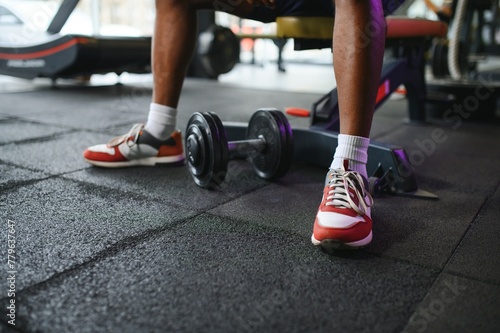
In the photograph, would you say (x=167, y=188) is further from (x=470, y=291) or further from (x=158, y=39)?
(x=470, y=291)

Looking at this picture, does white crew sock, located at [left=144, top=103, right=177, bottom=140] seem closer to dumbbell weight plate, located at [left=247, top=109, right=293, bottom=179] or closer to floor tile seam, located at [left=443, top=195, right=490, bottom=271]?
dumbbell weight plate, located at [left=247, top=109, right=293, bottom=179]

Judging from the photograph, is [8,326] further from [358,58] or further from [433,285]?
[358,58]

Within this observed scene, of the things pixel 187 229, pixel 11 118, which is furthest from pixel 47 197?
pixel 11 118

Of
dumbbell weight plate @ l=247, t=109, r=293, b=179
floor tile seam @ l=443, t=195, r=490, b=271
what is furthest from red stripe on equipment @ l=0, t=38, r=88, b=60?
floor tile seam @ l=443, t=195, r=490, b=271

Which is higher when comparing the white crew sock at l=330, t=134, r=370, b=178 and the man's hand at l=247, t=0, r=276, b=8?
the man's hand at l=247, t=0, r=276, b=8

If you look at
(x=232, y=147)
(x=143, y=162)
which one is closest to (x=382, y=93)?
(x=232, y=147)

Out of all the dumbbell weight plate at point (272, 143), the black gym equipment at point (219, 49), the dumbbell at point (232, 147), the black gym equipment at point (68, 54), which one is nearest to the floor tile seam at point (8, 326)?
the dumbbell at point (232, 147)

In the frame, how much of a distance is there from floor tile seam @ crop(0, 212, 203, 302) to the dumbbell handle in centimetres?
24

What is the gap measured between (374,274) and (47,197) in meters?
→ 0.77

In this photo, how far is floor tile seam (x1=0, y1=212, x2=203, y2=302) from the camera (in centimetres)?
70

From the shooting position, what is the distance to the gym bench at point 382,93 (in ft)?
3.90

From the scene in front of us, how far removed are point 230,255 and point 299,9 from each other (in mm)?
736

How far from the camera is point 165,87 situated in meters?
1.29

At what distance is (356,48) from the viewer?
0.92 m
